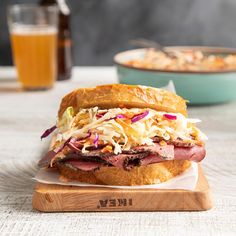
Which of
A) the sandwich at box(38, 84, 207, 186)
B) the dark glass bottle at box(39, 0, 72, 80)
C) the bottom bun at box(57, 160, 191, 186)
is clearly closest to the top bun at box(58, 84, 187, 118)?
the sandwich at box(38, 84, 207, 186)

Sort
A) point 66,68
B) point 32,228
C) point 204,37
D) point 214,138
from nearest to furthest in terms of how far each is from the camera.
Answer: point 32,228
point 214,138
point 66,68
point 204,37

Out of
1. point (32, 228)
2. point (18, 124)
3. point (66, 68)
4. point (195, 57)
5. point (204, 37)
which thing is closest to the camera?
point (32, 228)

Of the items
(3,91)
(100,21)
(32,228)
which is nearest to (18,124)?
(3,91)

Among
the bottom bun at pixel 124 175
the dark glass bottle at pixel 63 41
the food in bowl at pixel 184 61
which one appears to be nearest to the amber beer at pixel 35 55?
the dark glass bottle at pixel 63 41

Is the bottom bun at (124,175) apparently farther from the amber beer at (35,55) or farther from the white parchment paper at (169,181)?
the amber beer at (35,55)

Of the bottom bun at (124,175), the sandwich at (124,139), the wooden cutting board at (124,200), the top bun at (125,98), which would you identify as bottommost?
the wooden cutting board at (124,200)

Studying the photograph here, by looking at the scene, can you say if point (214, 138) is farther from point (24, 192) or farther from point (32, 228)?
point (32, 228)

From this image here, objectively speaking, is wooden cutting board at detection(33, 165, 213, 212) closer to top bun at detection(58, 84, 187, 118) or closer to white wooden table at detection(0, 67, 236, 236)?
white wooden table at detection(0, 67, 236, 236)
